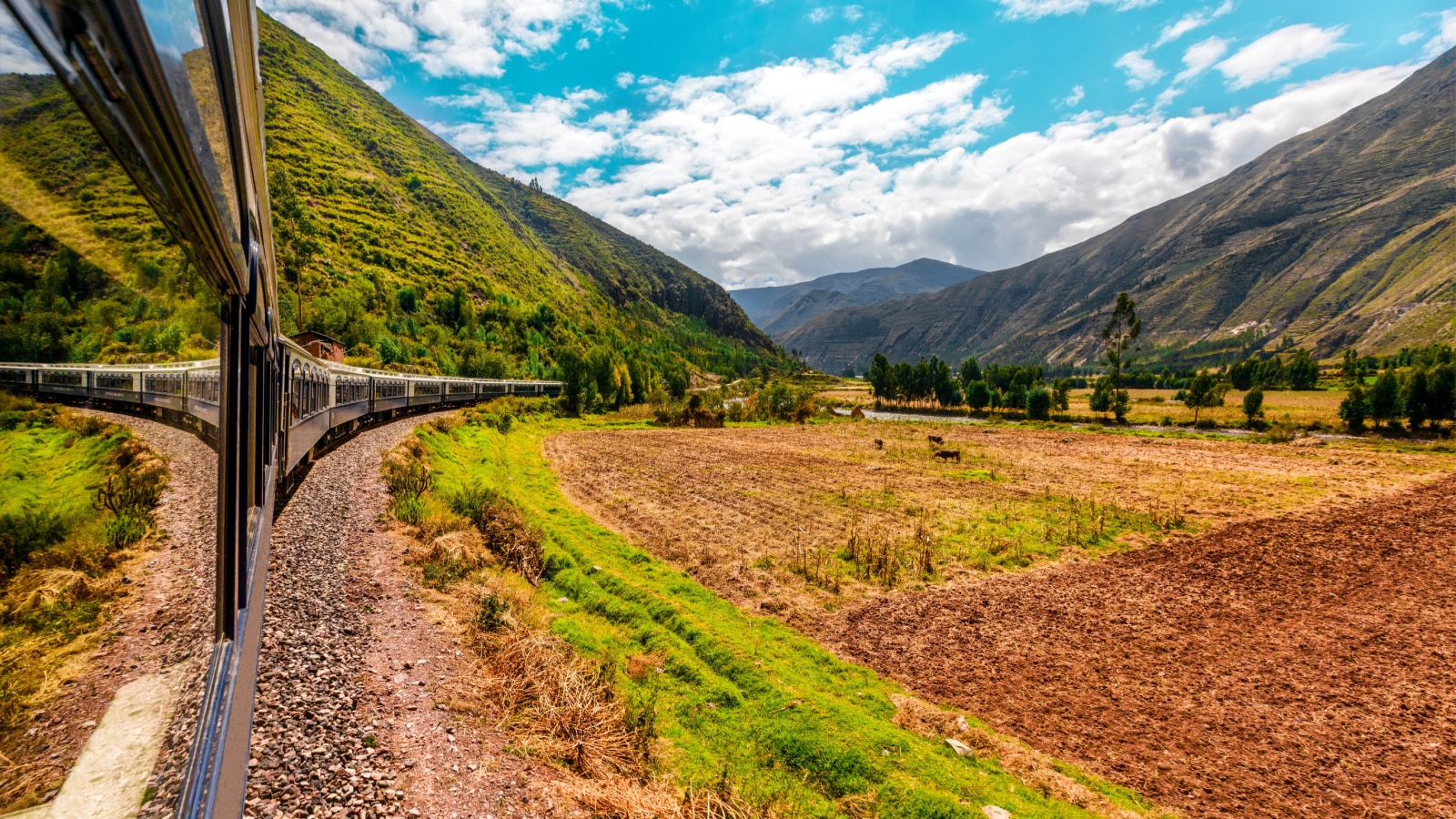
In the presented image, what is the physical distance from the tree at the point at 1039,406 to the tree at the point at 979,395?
11.7 metres

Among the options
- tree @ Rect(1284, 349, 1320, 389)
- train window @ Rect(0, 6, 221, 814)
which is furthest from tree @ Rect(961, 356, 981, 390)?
train window @ Rect(0, 6, 221, 814)

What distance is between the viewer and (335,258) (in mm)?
65625

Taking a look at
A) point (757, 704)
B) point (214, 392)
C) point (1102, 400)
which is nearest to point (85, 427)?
point (214, 392)

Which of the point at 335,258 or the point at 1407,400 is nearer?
the point at 1407,400

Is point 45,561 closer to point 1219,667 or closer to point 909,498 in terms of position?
point 1219,667

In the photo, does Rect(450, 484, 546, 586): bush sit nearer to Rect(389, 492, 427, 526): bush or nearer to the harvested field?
Rect(389, 492, 427, 526): bush

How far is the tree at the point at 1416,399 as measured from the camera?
42031 millimetres

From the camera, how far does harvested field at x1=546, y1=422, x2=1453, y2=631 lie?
12.4 meters

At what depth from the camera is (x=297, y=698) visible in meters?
5.30

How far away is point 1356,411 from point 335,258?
10533 cm

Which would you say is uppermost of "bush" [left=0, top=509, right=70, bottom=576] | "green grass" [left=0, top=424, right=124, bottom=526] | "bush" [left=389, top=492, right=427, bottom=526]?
"green grass" [left=0, top=424, right=124, bottom=526]

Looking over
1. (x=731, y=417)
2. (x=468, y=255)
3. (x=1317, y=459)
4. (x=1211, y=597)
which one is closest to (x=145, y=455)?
(x=1211, y=597)

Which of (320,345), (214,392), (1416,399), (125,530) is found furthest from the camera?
(1416,399)

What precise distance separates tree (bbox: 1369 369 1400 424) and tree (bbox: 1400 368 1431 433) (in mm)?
435
